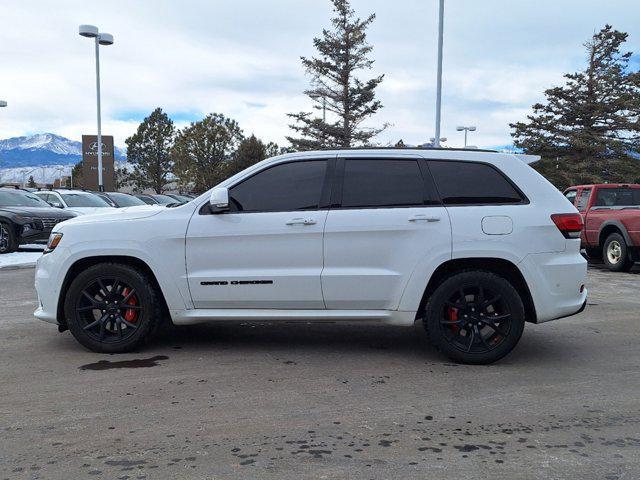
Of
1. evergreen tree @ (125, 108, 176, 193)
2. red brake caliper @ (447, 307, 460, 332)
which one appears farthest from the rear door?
evergreen tree @ (125, 108, 176, 193)

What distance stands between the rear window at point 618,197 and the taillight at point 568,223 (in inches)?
343

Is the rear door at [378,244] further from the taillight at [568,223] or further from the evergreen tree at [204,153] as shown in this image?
the evergreen tree at [204,153]

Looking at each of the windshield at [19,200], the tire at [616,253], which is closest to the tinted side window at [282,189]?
the tire at [616,253]

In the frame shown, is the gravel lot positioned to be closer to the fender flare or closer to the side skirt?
the side skirt

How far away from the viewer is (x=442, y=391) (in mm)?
4238

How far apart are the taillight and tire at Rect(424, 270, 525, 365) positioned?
2.15ft

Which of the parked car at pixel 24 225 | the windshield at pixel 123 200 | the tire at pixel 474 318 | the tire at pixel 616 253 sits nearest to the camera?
the tire at pixel 474 318

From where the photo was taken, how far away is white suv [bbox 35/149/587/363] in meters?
4.79

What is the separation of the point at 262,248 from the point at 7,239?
10562mm

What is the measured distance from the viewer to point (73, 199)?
1652 cm

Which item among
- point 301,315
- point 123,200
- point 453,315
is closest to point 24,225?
point 123,200

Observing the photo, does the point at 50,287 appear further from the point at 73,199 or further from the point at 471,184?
→ the point at 73,199

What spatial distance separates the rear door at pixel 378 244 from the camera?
482cm

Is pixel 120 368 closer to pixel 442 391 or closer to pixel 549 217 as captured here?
pixel 442 391
